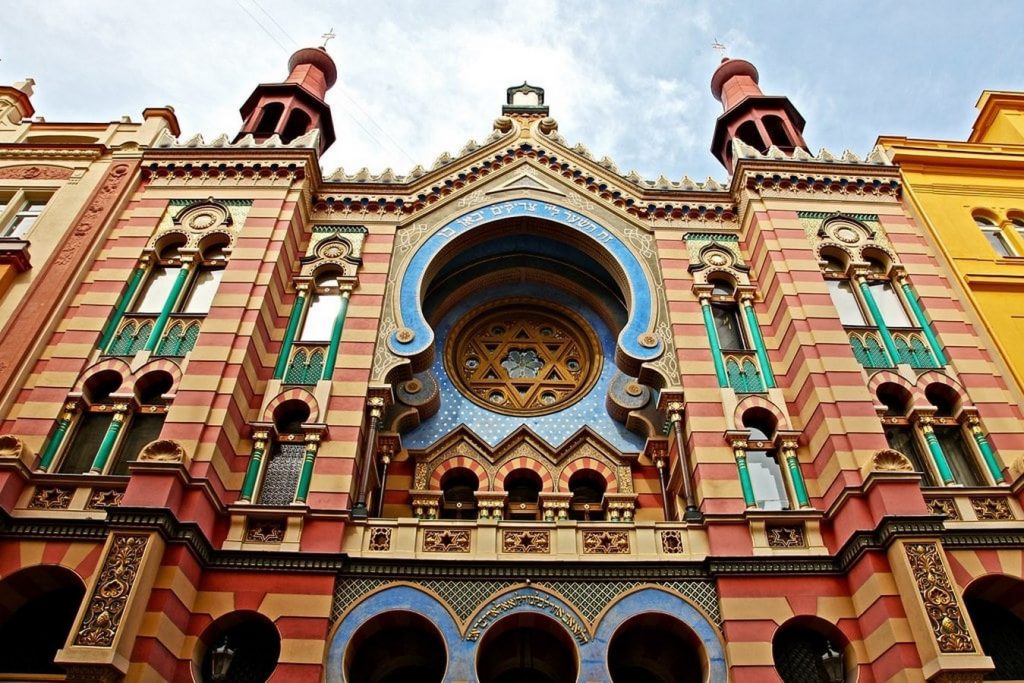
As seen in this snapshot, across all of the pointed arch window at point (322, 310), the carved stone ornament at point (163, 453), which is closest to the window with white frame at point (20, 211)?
the pointed arch window at point (322, 310)

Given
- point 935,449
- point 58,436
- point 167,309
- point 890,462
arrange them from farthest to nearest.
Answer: point 167,309 → point 935,449 → point 58,436 → point 890,462

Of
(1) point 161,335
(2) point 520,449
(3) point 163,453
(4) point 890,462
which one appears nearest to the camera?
(3) point 163,453

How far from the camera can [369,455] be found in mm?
14719

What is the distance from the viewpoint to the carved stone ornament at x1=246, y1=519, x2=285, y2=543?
13.1m

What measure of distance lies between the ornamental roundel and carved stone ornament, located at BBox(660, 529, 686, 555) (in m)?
4.84

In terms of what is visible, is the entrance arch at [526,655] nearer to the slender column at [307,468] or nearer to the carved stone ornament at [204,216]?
the slender column at [307,468]

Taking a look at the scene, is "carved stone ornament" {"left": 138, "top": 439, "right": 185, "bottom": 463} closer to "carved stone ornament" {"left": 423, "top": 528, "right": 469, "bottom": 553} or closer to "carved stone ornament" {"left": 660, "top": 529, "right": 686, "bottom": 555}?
"carved stone ornament" {"left": 423, "top": 528, "right": 469, "bottom": 553}

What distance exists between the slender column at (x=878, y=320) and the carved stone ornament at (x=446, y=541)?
9.45 metres

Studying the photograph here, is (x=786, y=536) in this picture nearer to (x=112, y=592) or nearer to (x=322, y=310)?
(x=322, y=310)

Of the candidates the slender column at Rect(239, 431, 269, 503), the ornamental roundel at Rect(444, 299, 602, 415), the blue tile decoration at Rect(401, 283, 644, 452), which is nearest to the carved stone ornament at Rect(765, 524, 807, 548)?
the blue tile decoration at Rect(401, 283, 644, 452)

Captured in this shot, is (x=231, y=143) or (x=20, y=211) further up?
(x=231, y=143)

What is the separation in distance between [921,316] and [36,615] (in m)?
18.0

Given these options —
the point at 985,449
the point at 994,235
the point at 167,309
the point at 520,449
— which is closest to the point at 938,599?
the point at 985,449

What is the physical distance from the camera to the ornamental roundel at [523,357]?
1825 centimetres
